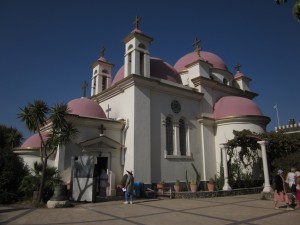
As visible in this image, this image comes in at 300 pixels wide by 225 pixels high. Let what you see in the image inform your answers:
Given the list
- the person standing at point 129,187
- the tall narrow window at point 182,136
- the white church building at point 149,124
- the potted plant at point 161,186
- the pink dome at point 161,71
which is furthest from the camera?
the pink dome at point 161,71

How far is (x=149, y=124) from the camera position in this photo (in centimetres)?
1775

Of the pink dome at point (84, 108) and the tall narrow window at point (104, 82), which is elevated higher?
the tall narrow window at point (104, 82)

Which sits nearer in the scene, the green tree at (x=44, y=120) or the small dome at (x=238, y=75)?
the green tree at (x=44, y=120)

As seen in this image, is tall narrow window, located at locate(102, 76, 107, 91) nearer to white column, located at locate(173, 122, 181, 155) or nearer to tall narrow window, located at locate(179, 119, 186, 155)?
tall narrow window, located at locate(179, 119, 186, 155)

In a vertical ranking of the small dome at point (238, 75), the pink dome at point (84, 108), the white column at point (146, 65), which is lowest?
the pink dome at point (84, 108)

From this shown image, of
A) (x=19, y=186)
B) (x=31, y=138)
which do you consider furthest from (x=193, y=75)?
(x=19, y=186)

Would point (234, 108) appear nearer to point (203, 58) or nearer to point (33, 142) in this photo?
point (203, 58)

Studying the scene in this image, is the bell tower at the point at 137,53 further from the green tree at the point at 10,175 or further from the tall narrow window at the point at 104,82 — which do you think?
the green tree at the point at 10,175

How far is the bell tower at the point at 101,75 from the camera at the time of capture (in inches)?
953

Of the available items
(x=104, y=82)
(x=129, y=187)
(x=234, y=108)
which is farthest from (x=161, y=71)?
(x=129, y=187)

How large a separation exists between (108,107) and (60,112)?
23.6 ft

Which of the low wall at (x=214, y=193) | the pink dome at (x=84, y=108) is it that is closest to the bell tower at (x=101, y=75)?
the pink dome at (x=84, y=108)

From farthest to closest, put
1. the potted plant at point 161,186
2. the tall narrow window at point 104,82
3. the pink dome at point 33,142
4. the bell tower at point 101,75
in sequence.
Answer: the tall narrow window at point 104,82 < the bell tower at point 101,75 < the pink dome at point 33,142 < the potted plant at point 161,186

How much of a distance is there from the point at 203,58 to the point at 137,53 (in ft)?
30.2
